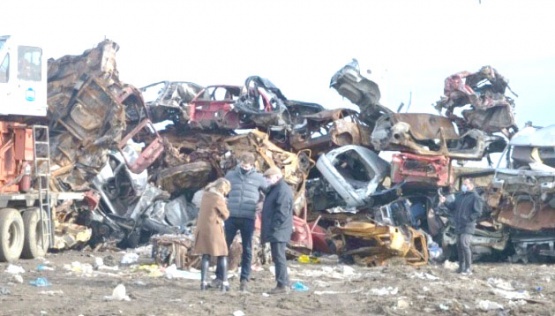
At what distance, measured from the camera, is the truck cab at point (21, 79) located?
1862 cm

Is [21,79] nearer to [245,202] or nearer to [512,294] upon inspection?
[245,202]

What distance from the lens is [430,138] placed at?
22156 millimetres

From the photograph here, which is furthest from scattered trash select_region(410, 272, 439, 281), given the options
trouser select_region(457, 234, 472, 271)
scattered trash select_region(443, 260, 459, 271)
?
scattered trash select_region(443, 260, 459, 271)

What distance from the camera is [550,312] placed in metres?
11.1

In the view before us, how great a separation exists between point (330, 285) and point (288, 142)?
30.7 ft

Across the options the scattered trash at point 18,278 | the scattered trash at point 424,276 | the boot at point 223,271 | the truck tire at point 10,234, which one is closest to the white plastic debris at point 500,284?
the scattered trash at point 424,276

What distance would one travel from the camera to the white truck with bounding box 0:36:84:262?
1852 cm

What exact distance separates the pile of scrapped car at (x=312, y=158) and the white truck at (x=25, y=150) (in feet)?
3.91

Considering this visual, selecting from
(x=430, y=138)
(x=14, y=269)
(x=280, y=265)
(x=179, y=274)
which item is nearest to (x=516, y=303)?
(x=280, y=265)

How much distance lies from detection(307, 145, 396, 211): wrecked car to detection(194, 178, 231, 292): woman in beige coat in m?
8.09

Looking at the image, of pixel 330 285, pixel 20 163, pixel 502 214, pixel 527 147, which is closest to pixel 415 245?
pixel 502 214

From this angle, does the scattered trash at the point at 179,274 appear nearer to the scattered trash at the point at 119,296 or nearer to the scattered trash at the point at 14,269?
the scattered trash at the point at 14,269

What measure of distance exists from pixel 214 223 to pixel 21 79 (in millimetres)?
7963

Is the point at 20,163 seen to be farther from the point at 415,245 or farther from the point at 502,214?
the point at 502,214
